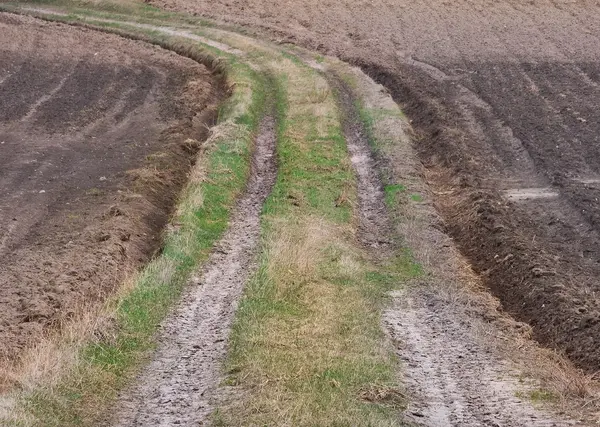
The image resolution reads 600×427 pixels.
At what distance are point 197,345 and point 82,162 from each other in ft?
39.8

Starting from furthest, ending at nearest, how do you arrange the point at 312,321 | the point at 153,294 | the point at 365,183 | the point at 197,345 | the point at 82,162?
the point at 82,162, the point at 365,183, the point at 153,294, the point at 312,321, the point at 197,345

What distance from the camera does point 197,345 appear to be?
47.9 feet

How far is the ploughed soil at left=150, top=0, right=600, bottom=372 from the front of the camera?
16969mm

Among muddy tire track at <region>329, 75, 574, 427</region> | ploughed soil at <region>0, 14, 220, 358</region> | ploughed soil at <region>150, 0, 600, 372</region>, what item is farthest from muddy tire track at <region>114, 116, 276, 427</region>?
ploughed soil at <region>150, 0, 600, 372</region>

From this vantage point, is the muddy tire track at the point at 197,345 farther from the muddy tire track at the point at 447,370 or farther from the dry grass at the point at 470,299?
the dry grass at the point at 470,299

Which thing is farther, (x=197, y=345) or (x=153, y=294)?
(x=153, y=294)

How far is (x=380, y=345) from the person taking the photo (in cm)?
1412

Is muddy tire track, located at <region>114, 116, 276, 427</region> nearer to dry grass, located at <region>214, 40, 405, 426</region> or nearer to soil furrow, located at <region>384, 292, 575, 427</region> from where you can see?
dry grass, located at <region>214, 40, 405, 426</region>

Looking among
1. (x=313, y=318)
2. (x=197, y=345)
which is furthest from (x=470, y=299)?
(x=197, y=345)

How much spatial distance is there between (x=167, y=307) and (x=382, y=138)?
1334cm

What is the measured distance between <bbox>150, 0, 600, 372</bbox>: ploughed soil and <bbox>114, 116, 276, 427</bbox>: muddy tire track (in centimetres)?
490

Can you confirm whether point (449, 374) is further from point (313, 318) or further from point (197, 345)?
point (197, 345)

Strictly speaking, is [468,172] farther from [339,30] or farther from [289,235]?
[339,30]

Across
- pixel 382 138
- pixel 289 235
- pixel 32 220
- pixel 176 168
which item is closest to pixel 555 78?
pixel 382 138
